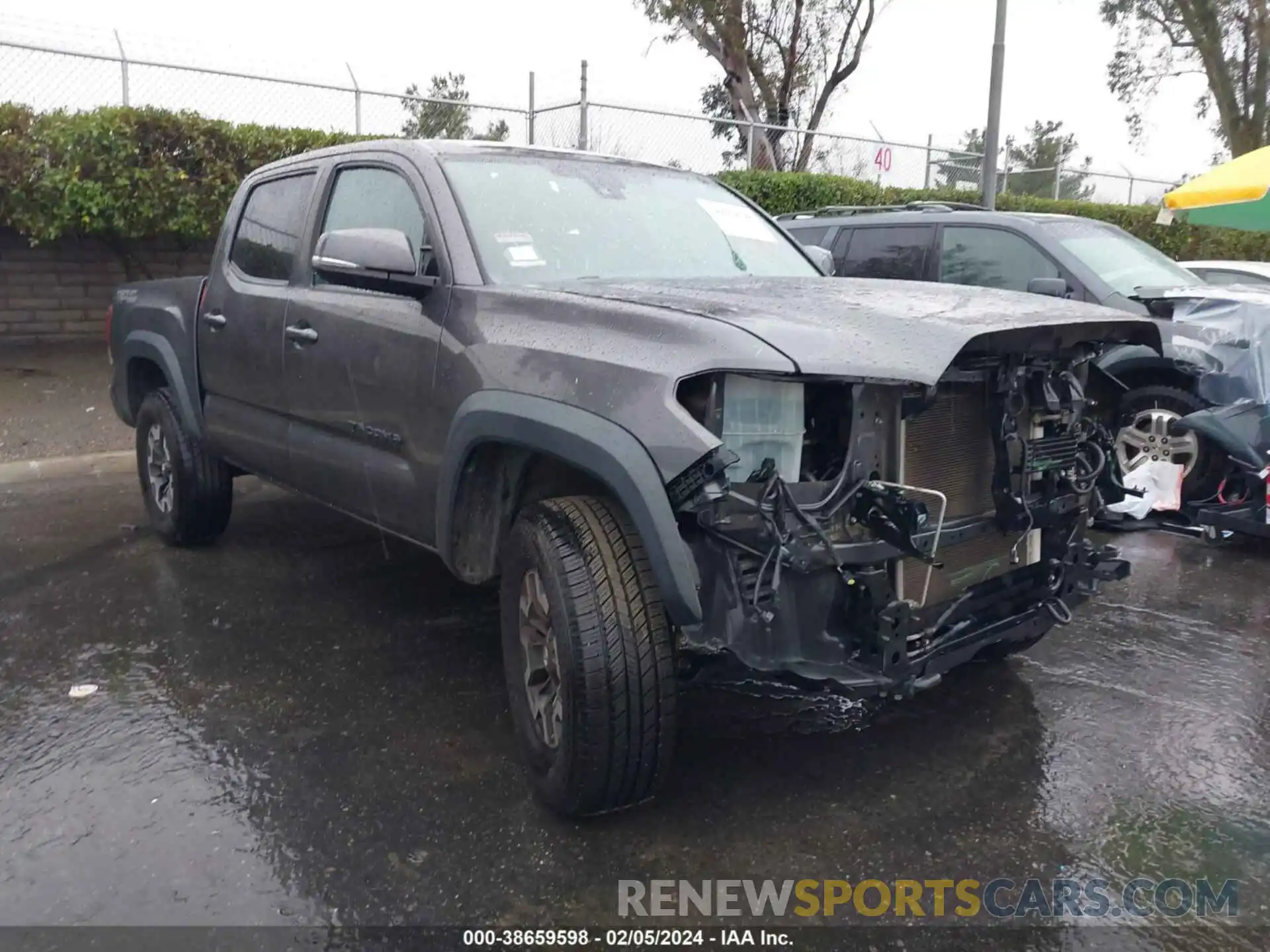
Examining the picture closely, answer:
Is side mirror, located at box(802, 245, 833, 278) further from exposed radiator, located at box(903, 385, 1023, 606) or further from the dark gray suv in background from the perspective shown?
the dark gray suv in background

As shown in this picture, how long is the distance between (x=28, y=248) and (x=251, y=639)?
7.13 m

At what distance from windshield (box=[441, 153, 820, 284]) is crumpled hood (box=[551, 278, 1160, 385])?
22cm

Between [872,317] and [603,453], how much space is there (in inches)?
31.8

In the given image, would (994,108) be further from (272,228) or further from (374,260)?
(374,260)

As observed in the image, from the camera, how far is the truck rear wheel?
2.75m

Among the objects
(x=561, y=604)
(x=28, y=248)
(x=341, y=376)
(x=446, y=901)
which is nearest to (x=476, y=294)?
(x=341, y=376)

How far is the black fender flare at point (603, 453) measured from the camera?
259 cm

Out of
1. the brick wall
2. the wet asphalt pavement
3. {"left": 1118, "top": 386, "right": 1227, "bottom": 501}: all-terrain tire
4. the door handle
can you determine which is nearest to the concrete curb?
the brick wall

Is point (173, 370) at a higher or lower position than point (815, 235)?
lower

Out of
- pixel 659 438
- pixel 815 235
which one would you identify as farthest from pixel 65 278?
pixel 659 438

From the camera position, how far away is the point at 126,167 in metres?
8.97

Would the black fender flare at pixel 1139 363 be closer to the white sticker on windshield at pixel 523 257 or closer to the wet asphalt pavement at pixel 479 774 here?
the wet asphalt pavement at pixel 479 774

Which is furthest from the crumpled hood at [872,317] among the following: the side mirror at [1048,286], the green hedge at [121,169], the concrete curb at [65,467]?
the green hedge at [121,169]

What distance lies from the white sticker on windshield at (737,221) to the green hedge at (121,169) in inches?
254
